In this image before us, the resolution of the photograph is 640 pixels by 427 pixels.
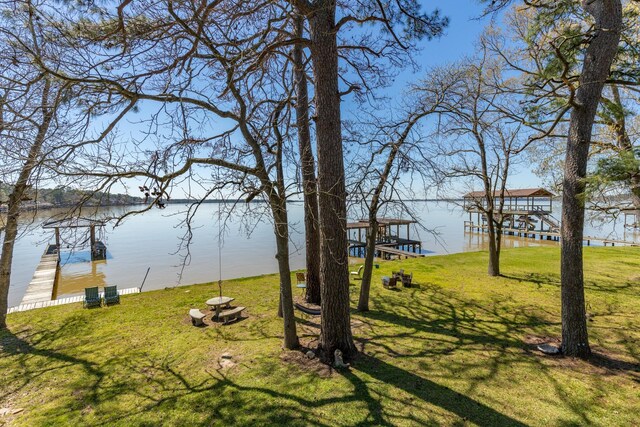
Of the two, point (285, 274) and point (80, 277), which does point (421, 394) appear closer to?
point (285, 274)

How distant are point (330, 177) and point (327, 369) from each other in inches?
124

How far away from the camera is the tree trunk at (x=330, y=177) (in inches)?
197

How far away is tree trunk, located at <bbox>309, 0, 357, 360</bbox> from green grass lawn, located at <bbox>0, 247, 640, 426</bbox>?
982 mm

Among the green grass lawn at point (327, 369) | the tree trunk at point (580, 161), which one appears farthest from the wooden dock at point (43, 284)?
the tree trunk at point (580, 161)

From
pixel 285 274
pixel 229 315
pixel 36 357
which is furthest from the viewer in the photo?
pixel 229 315

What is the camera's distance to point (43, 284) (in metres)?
15.4

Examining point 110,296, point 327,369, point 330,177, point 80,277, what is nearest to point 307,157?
point 330,177

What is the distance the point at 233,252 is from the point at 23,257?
17896 mm

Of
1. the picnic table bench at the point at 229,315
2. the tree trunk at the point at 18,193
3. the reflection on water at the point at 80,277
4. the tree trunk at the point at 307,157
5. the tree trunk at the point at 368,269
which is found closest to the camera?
the tree trunk at the point at 18,193

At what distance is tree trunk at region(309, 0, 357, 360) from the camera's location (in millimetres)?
5000

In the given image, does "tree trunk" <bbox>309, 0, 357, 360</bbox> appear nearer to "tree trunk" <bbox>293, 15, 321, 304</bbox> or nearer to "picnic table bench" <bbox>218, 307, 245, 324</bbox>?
"tree trunk" <bbox>293, 15, 321, 304</bbox>

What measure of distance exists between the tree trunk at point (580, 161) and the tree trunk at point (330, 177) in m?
3.81

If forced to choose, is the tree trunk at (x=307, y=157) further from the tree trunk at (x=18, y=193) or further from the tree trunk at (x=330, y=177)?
the tree trunk at (x=18, y=193)

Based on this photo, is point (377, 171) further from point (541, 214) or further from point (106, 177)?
point (541, 214)
